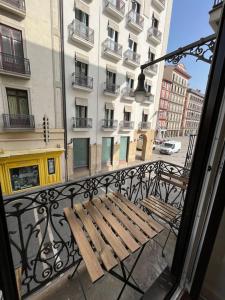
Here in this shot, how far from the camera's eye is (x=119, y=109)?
7250mm

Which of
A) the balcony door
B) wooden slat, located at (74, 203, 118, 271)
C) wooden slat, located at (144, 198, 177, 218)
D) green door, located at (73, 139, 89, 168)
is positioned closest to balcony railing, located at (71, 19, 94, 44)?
the balcony door

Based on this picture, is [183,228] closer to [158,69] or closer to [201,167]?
[201,167]

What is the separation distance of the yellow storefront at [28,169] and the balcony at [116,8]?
560cm

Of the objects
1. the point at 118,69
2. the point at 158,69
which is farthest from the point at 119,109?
the point at 158,69

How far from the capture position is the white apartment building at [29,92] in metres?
4.10

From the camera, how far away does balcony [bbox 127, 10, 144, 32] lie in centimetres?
612

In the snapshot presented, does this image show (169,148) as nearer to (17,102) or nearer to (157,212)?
(17,102)

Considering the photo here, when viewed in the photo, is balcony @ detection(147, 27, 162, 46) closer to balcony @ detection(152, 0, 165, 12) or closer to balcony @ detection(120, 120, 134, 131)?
balcony @ detection(152, 0, 165, 12)

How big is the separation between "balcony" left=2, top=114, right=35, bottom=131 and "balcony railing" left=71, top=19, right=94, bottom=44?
3.30 m

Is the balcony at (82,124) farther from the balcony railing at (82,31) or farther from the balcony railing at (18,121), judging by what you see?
the balcony railing at (82,31)

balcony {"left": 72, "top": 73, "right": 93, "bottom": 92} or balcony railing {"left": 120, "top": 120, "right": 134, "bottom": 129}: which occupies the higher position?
balcony {"left": 72, "top": 73, "right": 93, "bottom": 92}

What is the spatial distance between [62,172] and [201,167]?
229 inches

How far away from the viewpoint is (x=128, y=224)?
1.12 m

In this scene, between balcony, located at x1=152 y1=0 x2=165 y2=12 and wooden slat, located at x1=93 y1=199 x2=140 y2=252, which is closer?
wooden slat, located at x1=93 y1=199 x2=140 y2=252
